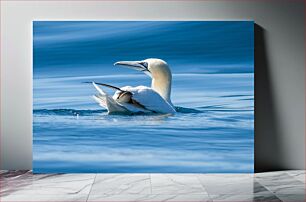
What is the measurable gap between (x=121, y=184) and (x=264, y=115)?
6.33 ft

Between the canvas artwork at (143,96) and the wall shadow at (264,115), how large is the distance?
0.50 feet

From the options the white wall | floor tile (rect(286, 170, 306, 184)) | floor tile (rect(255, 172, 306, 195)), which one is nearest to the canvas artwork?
the white wall

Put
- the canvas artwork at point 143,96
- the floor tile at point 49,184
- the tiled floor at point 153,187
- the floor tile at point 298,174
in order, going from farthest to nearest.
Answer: the canvas artwork at point 143,96 → the floor tile at point 298,174 → the floor tile at point 49,184 → the tiled floor at point 153,187

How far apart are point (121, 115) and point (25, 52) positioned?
1318 mm

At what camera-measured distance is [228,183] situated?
574cm

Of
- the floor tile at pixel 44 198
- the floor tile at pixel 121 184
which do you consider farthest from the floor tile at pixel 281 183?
the floor tile at pixel 44 198

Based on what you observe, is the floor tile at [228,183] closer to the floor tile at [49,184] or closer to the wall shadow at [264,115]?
the wall shadow at [264,115]

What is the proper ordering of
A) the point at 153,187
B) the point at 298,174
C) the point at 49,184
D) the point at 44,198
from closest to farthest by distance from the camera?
the point at 44,198 < the point at 153,187 < the point at 49,184 < the point at 298,174

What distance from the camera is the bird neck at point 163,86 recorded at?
6336 millimetres

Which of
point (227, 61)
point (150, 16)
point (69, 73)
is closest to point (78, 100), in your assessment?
point (69, 73)

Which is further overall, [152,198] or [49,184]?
[49,184]

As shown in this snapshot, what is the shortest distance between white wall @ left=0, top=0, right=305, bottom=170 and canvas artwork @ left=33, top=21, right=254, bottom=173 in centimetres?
14

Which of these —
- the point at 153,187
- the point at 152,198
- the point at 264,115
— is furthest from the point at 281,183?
the point at 152,198

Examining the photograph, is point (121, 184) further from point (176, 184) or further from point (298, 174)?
point (298, 174)
